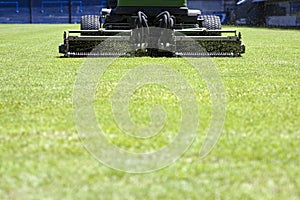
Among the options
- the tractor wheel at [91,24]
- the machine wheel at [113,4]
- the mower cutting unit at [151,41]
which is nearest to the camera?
the mower cutting unit at [151,41]

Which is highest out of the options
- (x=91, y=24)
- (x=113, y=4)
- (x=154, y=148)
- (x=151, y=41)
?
(x=113, y=4)

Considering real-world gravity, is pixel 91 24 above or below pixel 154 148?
above

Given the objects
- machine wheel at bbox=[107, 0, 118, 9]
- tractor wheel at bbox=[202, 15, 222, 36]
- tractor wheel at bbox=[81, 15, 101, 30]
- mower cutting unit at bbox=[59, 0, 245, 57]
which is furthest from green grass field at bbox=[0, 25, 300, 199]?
machine wheel at bbox=[107, 0, 118, 9]

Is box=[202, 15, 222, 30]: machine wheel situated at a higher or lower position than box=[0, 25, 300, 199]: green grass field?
higher

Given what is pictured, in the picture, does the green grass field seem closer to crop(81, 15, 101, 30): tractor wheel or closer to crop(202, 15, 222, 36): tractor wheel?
crop(81, 15, 101, 30): tractor wheel

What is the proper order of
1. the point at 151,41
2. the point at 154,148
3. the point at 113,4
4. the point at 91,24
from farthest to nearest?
the point at 113,4 → the point at 91,24 → the point at 151,41 → the point at 154,148

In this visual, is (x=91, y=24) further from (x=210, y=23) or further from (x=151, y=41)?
(x=210, y=23)

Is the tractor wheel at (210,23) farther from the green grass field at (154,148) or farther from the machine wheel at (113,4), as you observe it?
the green grass field at (154,148)

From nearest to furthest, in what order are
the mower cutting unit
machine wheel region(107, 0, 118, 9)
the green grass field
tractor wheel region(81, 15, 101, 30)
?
the green grass field < the mower cutting unit < tractor wheel region(81, 15, 101, 30) < machine wheel region(107, 0, 118, 9)

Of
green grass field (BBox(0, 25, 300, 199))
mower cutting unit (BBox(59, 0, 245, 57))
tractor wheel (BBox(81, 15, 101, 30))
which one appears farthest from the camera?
tractor wheel (BBox(81, 15, 101, 30))

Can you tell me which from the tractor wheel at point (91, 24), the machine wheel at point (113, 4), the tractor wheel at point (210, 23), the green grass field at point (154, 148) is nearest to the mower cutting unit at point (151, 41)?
the tractor wheel at point (91, 24)

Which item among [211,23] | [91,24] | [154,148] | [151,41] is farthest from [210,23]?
[154,148]

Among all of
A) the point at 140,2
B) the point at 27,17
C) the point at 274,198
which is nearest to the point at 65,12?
the point at 27,17

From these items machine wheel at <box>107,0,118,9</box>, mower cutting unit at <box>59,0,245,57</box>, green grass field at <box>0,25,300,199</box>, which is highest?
machine wheel at <box>107,0,118,9</box>
